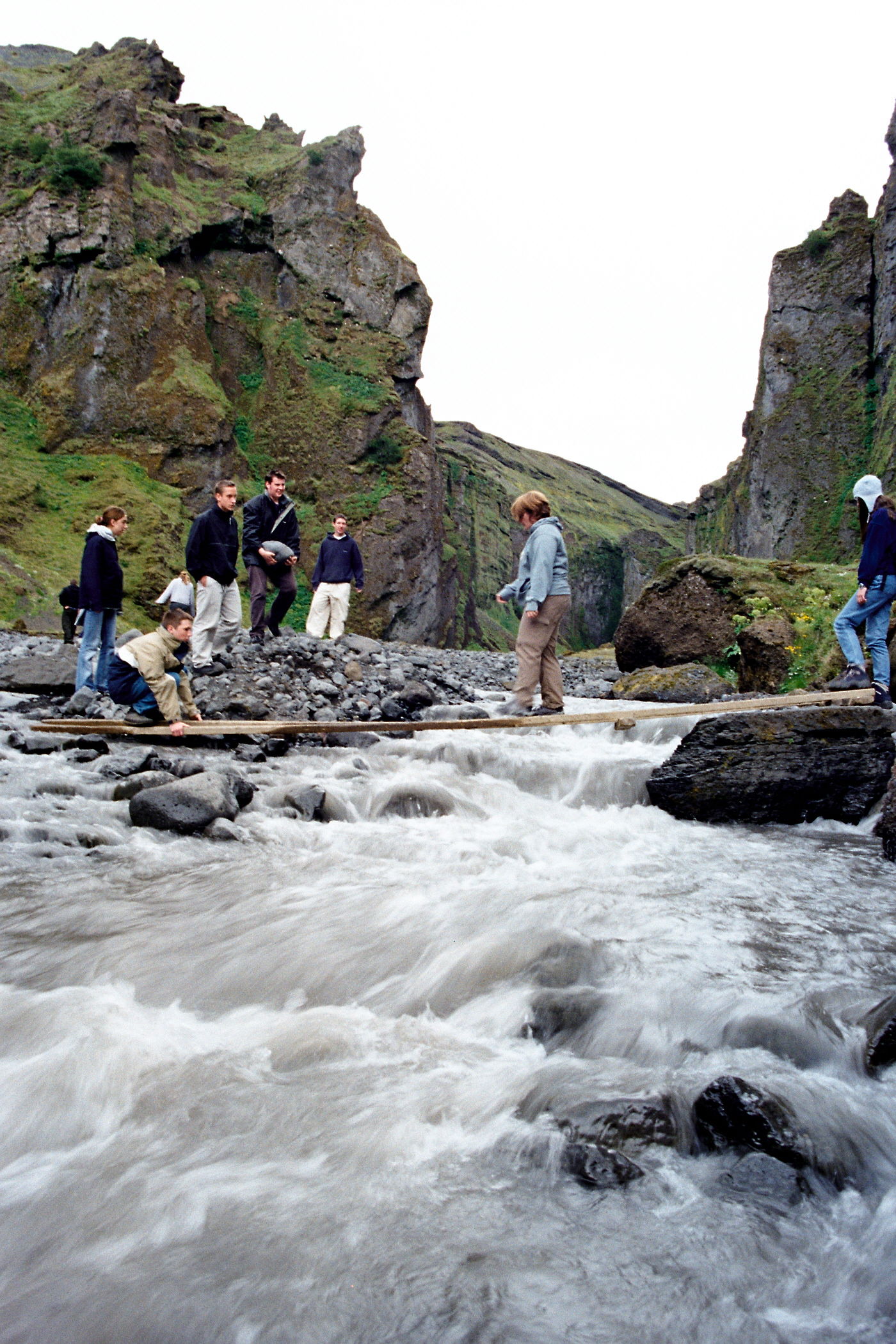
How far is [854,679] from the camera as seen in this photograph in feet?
29.0

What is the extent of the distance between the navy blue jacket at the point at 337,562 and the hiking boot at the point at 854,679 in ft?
25.0

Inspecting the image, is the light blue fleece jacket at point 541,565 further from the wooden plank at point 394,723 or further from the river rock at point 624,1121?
the river rock at point 624,1121

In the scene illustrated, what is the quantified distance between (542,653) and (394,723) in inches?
69.5

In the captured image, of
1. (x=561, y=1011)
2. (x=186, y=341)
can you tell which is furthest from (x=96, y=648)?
(x=186, y=341)

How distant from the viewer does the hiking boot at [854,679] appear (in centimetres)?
877

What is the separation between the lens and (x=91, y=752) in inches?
280

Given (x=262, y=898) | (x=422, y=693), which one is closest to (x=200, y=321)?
(x=422, y=693)

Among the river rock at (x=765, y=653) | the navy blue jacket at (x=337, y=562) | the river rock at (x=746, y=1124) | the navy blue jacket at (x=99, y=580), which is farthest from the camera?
the navy blue jacket at (x=337, y=562)

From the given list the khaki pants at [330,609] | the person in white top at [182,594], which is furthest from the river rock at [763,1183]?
the khaki pants at [330,609]

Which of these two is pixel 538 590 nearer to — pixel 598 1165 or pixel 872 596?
pixel 872 596

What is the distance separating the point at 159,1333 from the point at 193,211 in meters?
40.9

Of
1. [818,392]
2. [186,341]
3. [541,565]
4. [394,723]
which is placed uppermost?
[818,392]

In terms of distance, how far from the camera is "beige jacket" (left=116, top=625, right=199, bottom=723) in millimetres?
7383

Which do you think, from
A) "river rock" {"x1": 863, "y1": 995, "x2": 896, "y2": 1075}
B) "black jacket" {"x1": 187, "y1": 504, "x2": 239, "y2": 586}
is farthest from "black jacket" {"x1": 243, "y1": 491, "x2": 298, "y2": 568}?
"river rock" {"x1": 863, "y1": 995, "x2": 896, "y2": 1075}
